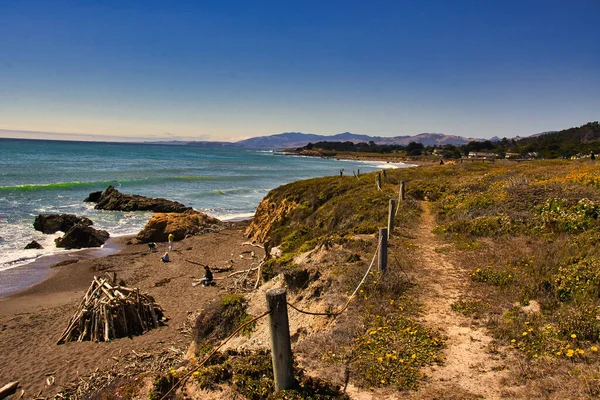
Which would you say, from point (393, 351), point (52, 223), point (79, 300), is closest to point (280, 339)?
point (393, 351)

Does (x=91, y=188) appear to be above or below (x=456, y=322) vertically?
below

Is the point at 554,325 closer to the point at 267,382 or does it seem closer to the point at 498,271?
the point at 498,271

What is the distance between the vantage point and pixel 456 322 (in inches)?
265

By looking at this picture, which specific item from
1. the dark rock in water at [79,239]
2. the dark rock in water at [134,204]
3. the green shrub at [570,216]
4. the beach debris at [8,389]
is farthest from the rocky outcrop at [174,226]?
the green shrub at [570,216]

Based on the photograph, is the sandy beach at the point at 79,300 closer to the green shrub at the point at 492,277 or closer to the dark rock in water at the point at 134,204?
the green shrub at the point at 492,277

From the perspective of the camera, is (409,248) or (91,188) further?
(91,188)

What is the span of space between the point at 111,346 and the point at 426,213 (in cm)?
1300

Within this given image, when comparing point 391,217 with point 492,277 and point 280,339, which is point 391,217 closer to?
point 492,277

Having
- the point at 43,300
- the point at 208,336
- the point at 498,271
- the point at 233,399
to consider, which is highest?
the point at 498,271

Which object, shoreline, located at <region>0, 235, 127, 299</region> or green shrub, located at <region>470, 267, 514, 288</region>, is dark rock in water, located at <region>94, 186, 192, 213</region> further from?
green shrub, located at <region>470, 267, 514, 288</region>

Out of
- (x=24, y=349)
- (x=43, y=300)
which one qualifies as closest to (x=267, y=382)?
(x=24, y=349)

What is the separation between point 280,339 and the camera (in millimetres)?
4609

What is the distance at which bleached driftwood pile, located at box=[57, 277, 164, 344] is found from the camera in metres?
12.1

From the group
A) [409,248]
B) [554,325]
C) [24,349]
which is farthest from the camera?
[24,349]
